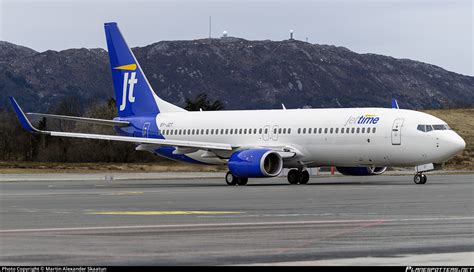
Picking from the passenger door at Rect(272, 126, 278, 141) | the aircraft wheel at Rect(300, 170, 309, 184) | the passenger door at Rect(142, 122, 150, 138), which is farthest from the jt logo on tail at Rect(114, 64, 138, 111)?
the aircraft wheel at Rect(300, 170, 309, 184)

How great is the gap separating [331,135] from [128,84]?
13140 mm

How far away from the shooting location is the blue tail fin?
55.8 m

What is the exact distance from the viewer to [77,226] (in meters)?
21.2

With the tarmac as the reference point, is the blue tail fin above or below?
above

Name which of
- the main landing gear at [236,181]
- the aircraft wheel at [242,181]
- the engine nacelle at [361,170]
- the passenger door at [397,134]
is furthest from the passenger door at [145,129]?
the passenger door at [397,134]

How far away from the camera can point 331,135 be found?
47312mm

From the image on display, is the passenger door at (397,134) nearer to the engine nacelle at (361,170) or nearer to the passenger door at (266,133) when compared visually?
the engine nacelle at (361,170)

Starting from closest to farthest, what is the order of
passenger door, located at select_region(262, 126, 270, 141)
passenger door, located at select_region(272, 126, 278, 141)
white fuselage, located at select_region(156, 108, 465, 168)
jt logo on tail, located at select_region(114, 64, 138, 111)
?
white fuselage, located at select_region(156, 108, 465, 168) → passenger door, located at select_region(272, 126, 278, 141) → passenger door, located at select_region(262, 126, 270, 141) → jt logo on tail, located at select_region(114, 64, 138, 111)

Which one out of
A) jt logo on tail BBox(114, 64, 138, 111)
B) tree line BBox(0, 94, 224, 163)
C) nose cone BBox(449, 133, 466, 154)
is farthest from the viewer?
tree line BBox(0, 94, 224, 163)

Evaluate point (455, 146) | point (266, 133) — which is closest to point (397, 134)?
point (455, 146)

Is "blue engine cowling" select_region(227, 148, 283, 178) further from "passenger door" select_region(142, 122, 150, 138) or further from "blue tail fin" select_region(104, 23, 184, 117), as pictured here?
"blue tail fin" select_region(104, 23, 184, 117)

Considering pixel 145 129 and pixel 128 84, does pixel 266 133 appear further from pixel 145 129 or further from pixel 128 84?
pixel 128 84

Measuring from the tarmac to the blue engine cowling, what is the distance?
12.1 metres

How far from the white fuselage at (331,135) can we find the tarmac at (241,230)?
11538 millimetres
